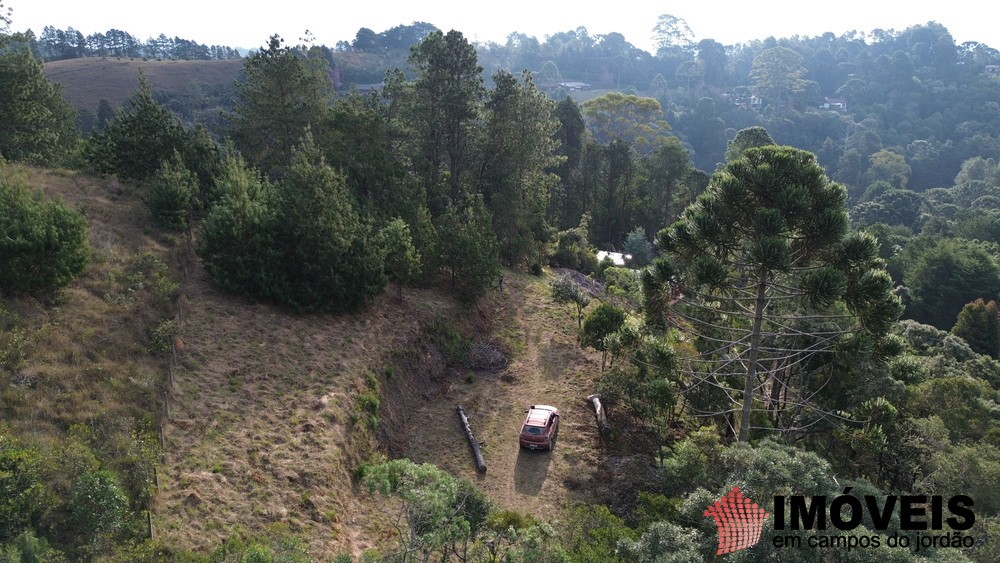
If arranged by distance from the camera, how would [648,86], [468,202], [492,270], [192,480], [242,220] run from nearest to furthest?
[192,480] < [242,220] < [492,270] < [468,202] < [648,86]

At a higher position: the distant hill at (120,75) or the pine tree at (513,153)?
the distant hill at (120,75)

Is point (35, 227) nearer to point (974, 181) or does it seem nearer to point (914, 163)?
point (974, 181)

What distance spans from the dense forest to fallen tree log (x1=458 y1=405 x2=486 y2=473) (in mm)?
4205

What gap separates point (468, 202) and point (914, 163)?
114583 millimetres

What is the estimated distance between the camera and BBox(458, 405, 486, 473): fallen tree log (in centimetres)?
1920

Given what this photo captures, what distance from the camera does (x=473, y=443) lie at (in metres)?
20.2

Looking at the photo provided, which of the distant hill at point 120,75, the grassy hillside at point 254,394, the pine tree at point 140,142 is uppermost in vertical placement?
the distant hill at point 120,75

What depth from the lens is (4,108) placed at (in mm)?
26984

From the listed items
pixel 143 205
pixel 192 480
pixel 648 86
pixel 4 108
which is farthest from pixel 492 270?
pixel 648 86

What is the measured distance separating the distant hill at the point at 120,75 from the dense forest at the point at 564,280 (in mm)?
54195

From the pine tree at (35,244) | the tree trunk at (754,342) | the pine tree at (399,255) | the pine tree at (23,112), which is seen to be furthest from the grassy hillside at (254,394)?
the tree trunk at (754,342)

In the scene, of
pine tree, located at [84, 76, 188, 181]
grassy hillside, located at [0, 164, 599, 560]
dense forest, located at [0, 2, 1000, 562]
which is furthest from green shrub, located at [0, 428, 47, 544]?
pine tree, located at [84, 76, 188, 181]

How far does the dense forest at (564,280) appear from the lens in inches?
419

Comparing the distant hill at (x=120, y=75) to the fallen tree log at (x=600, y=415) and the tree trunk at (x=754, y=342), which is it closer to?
the fallen tree log at (x=600, y=415)
